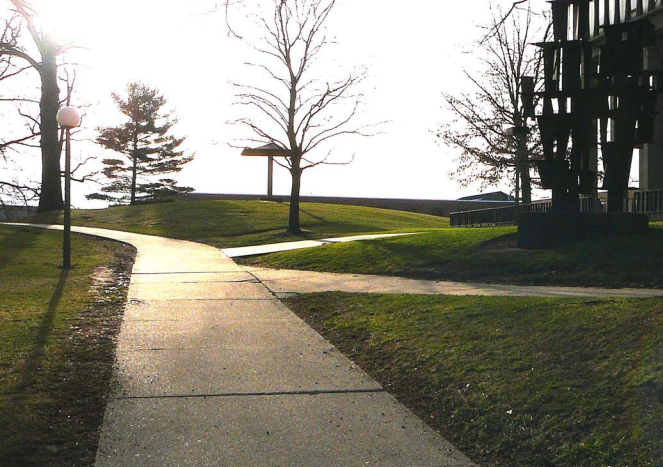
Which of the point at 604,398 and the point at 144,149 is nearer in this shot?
the point at 604,398

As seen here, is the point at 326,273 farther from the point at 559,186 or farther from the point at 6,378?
the point at 6,378

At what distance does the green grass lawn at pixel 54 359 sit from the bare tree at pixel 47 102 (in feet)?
50.1

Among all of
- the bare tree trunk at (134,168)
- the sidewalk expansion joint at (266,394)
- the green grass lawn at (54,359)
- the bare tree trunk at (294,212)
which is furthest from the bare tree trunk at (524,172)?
the bare tree trunk at (134,168)

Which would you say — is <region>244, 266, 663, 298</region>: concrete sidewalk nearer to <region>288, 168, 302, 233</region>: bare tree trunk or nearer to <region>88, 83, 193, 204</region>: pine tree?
<region>288, 168, 302, 233</region>: bare tree trunk

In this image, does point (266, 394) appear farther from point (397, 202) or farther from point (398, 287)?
point (397, 202)

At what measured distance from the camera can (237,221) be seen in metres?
32.9

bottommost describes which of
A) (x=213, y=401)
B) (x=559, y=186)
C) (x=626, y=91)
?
(x=213, y=401)

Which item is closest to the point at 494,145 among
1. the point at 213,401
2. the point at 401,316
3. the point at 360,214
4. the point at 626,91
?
the point at 360,214

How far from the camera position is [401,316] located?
9.00 m

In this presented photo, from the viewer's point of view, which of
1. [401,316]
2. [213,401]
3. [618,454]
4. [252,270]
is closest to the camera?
[618,454]

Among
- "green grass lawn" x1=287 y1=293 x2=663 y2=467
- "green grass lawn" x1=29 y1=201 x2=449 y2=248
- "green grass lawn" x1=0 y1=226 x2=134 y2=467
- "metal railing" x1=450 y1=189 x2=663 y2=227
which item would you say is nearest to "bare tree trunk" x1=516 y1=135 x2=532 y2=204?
"green grass lawn" x1=29 y1=201 x2=449 y2=248

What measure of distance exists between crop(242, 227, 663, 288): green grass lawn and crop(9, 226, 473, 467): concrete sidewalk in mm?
4671

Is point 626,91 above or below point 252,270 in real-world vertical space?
above

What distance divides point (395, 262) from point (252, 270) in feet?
10.0
